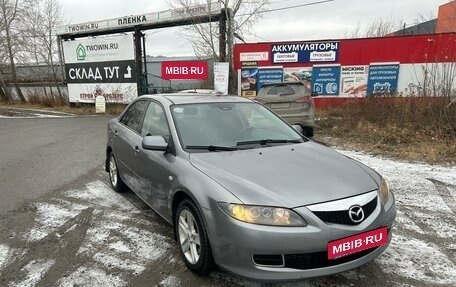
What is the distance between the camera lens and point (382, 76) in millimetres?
17016

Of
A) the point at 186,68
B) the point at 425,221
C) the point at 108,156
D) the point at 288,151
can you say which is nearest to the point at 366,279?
the point at 288,151

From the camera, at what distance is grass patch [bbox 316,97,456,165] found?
7.83m

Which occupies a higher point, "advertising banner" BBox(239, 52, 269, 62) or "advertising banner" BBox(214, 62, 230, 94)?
"advertising banner" BBox(239, 52, 269, 62)

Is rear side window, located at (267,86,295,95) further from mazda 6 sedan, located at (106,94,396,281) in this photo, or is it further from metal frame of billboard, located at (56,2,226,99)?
metal frame of billboard, located at (56,2,226,99)

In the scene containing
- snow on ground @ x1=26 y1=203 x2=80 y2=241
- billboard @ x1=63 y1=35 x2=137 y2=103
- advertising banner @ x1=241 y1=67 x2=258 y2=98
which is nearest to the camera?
snow on ground @ x1=26 y1=203 x2=80 y2=241

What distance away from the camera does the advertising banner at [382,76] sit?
55.4 ft

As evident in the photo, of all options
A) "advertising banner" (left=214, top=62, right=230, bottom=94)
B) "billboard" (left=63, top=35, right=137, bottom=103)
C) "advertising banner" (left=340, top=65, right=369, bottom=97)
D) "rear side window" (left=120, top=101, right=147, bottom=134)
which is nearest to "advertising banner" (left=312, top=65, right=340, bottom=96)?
"advertising banner" (left=340, top=65, right=369, bottom=97)

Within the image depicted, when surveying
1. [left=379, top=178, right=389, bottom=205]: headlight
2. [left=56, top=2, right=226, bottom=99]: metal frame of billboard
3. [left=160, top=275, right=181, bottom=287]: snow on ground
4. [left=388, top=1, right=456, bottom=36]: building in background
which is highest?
[left=388, top=1, right=456, bottom=36]: building in background

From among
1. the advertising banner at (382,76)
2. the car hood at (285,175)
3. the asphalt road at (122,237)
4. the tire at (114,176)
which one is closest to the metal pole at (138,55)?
the advertising banner at (382,76)

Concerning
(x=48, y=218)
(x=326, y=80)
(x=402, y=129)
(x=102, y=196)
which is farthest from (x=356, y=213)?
(x=326, y=80)

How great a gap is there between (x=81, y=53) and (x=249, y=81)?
32.3 ft

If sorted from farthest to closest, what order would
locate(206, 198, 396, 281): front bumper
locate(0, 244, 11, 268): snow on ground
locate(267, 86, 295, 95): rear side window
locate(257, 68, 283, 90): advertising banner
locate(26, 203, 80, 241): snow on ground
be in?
locate(257, 68, 283, 90): advertising banner
locate(267, 86, 295, 95): rear side window
locate(26, 203, 80, 241): snow on ground
locate(0, 244, 11, 268): snow on ground
locate(206, 198, 396, 281): front bumper

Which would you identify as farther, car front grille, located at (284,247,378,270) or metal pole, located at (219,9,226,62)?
metal pole, located at (219,9,226,62)

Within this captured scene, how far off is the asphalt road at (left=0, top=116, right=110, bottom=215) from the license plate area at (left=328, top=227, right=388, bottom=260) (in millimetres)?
4279
